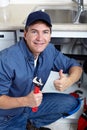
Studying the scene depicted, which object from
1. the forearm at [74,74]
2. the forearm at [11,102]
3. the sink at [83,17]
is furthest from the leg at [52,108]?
the sink at [83,17]

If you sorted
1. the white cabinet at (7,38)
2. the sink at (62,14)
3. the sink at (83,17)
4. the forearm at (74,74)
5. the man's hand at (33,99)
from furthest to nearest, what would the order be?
the sink at (62,14), the sink at (83,17), the white cabinet at (7,38), the forearm at (74,74), the man's hand at (33,99)

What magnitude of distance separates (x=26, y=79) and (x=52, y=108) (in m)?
0.44

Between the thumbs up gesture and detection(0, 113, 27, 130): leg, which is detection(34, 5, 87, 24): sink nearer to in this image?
the thumbs up gesture

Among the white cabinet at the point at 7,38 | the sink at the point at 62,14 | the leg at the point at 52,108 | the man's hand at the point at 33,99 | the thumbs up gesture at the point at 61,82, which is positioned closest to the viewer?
the man's hand at the point at 33,99

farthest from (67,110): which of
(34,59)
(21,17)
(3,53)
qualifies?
(21,17)

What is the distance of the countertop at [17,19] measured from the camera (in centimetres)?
187

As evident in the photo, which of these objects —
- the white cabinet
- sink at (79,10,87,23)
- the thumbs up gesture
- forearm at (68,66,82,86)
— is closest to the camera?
the thumbs up gesture

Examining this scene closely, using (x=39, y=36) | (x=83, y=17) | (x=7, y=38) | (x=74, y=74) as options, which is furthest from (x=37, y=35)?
(x=83, y=17)

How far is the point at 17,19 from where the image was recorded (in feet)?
6.77

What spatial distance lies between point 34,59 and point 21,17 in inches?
27.3

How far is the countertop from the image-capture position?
6.13ft

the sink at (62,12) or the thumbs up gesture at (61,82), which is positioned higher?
the sink at (62,12)

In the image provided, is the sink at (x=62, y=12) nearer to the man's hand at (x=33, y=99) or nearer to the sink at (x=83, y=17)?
the sink at (x=83, y=17)

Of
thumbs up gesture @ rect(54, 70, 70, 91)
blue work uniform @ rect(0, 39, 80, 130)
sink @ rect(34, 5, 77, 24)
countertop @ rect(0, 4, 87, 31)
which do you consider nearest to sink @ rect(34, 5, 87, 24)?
sink @ rect(34, 5, 77, 24)
